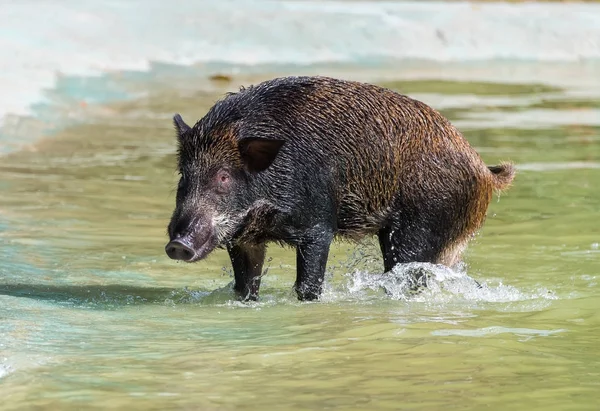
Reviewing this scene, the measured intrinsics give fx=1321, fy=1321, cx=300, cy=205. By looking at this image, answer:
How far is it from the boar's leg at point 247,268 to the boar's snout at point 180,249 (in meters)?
0.86

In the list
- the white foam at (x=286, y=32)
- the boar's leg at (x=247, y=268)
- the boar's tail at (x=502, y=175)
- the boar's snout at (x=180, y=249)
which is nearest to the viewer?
the boar's snout at (x=180, y=249)

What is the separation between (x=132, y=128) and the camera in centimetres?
1812

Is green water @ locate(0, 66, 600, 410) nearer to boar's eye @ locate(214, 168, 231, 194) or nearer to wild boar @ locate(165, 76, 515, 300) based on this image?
wild boar @ locate(165, 76, 515, 300)

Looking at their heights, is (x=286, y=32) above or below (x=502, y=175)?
above

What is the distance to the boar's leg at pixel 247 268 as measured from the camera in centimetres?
875

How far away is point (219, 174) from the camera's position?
836 centimetres

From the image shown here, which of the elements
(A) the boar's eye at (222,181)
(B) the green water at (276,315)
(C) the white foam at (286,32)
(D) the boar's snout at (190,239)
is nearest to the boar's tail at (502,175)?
(B) the green water at (276,315)

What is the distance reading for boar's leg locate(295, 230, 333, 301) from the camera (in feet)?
28.0

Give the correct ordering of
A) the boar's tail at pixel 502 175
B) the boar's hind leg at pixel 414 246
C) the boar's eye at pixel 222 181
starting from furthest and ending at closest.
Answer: the boar's tail at pixel 502 175
the boar's hind leg at pixel 414 246
the boar's eye at pixel 222 181

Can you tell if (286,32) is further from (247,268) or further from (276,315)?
(276,315)

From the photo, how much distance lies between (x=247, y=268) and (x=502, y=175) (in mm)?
2040

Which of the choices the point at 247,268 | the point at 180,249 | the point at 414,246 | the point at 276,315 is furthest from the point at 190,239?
the point at 414,246

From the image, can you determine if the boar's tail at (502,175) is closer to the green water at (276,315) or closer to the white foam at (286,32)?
the green water at (276,315)

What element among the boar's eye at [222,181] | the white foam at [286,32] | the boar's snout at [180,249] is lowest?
the boar's snout at [180,249]
